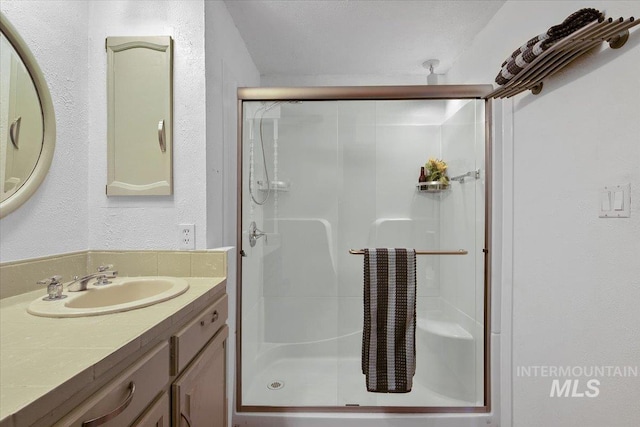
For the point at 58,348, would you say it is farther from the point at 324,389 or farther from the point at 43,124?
the point at 324,389

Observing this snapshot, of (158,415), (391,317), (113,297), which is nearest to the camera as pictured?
(158,415)

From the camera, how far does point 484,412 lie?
1593mm

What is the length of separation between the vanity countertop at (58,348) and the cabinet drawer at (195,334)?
53 mm

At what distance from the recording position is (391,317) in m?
1.54

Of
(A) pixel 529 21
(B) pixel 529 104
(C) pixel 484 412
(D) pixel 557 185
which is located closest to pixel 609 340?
(D) pixel 557 185

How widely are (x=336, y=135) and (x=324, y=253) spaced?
0.74m

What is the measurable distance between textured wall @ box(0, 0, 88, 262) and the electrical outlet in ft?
1.39

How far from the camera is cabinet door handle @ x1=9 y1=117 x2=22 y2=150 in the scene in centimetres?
100

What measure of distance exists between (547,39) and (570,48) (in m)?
0.08

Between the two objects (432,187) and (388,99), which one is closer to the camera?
(388,99)

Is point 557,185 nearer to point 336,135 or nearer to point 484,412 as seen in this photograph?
point 336,135

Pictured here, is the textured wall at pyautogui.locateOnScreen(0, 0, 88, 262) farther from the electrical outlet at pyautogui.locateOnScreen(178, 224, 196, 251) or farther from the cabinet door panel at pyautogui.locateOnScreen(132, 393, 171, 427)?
the cabinet door panel at pyautogui.locateOnScreen(132, 393, 171, 427)

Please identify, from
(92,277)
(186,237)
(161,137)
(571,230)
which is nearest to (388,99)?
(571,230)

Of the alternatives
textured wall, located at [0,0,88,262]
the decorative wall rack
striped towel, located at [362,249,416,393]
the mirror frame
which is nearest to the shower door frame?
striped towel, located at [362,249,416,393]
